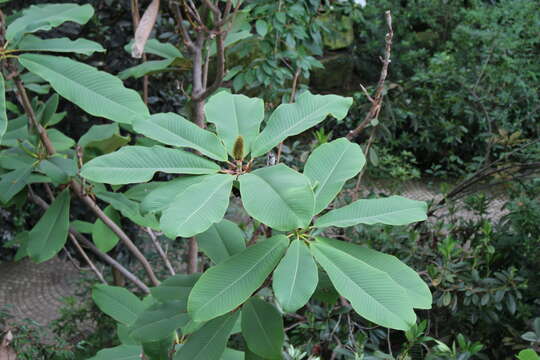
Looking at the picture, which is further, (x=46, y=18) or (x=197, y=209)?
(x=46, y=18)

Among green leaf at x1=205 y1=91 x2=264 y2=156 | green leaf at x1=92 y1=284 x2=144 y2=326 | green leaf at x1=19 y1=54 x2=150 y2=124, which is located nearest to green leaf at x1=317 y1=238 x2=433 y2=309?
green leaf at x1=205 y1=91 x2=264 y2=156

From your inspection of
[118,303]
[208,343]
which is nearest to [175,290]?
[208,343]

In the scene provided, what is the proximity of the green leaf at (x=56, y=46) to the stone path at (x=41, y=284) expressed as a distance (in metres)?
→ 3.12

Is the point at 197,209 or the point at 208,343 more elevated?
the point at 197,209

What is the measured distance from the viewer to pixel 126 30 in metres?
2.99

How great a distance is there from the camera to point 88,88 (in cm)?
113

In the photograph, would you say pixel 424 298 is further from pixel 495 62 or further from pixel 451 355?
pixel 495 62

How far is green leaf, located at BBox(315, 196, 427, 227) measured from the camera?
88cm

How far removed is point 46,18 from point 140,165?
25.9 inches

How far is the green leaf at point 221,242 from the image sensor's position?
1061 mm

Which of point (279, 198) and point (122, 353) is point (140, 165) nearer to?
point (279, 198)

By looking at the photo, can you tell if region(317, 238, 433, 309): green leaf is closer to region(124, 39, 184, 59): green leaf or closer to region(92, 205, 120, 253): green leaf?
region(124, 39, 184, 59): green leaf

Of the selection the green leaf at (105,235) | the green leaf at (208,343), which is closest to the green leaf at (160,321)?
the green leaf at (208,343)

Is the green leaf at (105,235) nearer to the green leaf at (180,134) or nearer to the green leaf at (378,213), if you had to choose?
the green leaf at (180,134)
